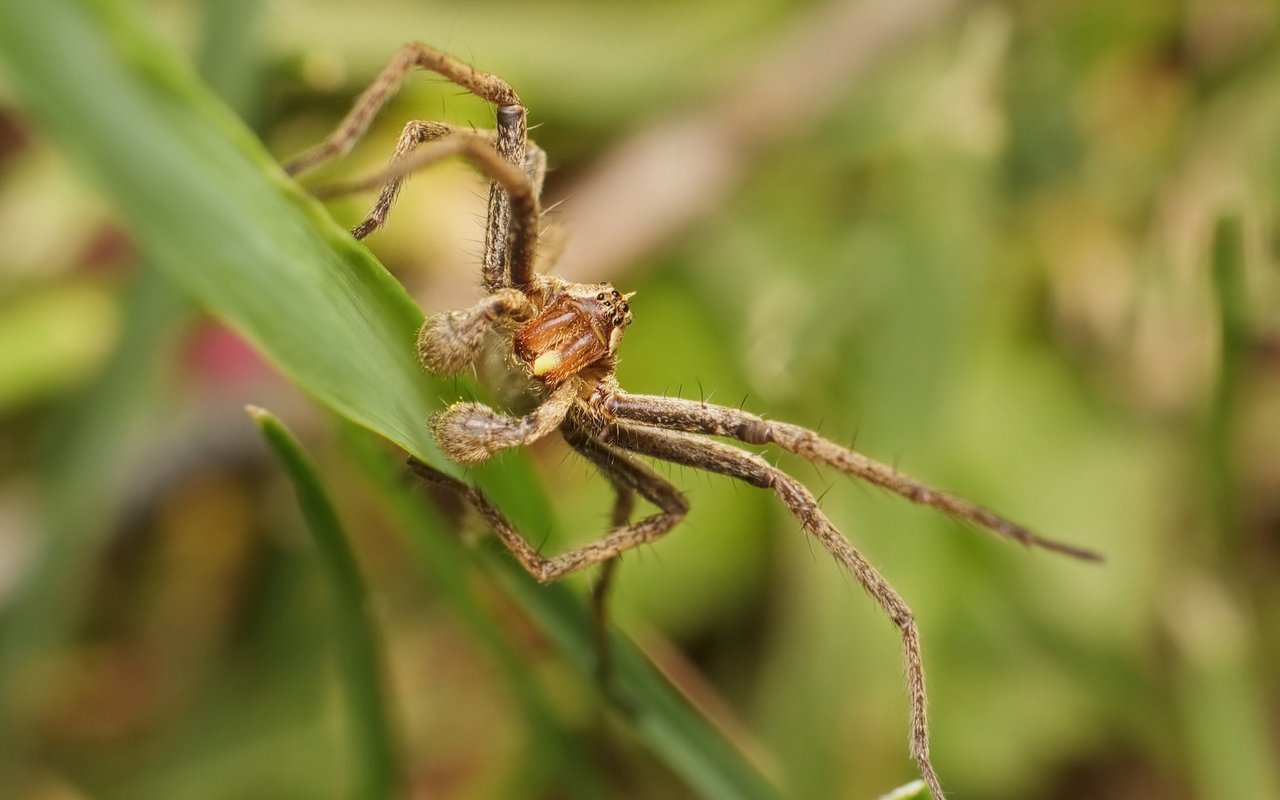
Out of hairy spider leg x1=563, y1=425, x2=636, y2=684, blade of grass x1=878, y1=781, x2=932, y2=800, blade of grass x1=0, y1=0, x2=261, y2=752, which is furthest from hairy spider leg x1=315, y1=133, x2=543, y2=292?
blade of grass x1=878, y1=781, x2=932, y2=800

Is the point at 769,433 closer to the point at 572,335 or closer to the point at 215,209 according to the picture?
the point at 572,335

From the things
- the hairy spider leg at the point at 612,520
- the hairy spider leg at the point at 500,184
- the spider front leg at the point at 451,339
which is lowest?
the hairy spider leg at the point at 612,520

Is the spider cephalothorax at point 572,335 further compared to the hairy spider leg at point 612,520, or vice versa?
the spider cephalothorax at point 572,335

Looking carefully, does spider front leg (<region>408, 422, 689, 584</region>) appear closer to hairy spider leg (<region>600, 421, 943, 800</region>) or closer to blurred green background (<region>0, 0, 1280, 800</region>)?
hairy spider leg (<region>600, 421, 943, 800</region>)

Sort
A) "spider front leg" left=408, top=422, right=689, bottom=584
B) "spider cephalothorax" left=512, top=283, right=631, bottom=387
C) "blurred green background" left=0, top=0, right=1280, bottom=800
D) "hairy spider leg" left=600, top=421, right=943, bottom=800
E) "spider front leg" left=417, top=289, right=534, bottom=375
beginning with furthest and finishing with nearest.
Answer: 1. "blurred green background" left=0, top=0, right=1280, bottom=800
2. "spider cephalothorax" left=512, top=283, right=631, bottom=387
3. "hairy spider leg" left=600, top=421, right=943, bottom=800
4. "spider front leg" left=408, top=422, right=689, bottom=584
5. "spider front leg" left=417, top=289, right=534, bottom=375

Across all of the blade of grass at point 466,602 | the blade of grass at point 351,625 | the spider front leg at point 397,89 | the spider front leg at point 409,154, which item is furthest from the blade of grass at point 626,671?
the spider front leg at point 397,89

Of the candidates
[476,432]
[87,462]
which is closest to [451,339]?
[476,432]

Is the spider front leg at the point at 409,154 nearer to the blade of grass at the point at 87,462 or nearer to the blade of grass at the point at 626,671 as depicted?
the blade of grass at the point at 626,671
